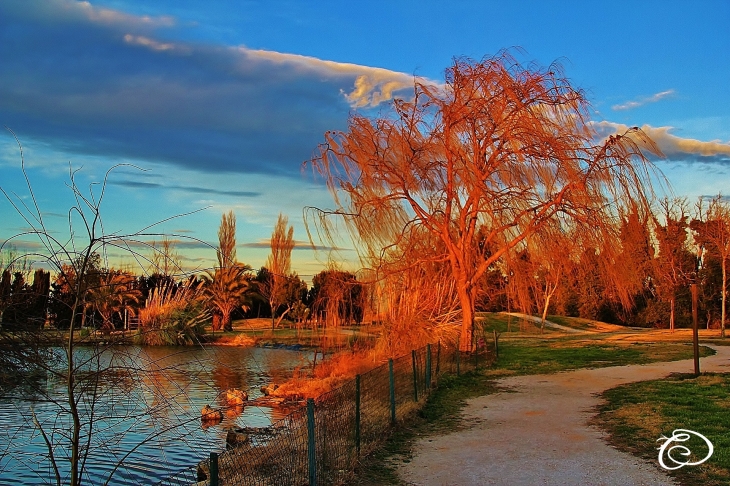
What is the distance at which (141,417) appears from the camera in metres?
6.04

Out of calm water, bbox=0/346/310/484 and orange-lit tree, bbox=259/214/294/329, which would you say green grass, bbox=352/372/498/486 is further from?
orange-lit tree, bbox=259/214/294/329

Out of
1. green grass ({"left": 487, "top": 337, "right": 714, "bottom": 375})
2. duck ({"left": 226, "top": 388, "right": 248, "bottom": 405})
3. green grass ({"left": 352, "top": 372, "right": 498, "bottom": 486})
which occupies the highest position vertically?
green grass ({"left": 352, "top": 372, "right": 498, "bottom": 486})

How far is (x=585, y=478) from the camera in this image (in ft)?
25.0

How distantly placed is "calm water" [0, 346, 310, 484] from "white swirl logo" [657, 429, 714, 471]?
5.52m

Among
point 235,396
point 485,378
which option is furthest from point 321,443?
point 485,378

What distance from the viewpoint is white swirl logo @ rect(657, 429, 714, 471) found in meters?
8.21

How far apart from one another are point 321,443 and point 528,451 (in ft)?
9.66

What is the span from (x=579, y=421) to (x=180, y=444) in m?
7.29

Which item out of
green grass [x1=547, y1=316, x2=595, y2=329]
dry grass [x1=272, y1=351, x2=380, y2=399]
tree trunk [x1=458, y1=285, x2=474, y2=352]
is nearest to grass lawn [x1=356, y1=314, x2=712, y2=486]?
tree trunk [x1=458, y1=285, x2=474, y2=352]

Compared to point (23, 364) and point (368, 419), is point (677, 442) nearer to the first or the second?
point (368, 419)

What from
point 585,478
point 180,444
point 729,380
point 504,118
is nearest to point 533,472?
point 585,478

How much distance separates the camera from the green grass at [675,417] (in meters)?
8.04

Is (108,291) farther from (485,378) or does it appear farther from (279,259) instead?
(279,259)

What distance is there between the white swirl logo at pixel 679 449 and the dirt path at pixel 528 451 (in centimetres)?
28
